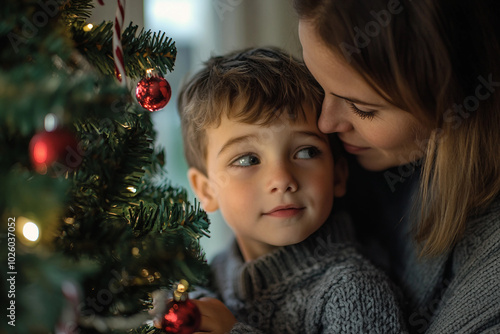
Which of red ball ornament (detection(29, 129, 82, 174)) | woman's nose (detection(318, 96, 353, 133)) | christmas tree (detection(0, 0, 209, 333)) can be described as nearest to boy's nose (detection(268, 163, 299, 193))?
woman's nose (detection(318, 96, 353, 133))

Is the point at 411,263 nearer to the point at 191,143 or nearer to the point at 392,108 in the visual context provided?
the point at 392,108

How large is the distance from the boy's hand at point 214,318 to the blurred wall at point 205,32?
0.56 metres

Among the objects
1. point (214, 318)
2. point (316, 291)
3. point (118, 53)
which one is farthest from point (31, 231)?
point (316, 291)

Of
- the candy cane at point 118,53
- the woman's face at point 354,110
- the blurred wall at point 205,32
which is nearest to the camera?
the candy cane at point 118,53

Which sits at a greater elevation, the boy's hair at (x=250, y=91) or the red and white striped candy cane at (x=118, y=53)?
the boy's hair at (x=250, y=91)

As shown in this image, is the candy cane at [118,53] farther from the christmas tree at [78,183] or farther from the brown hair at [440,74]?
the brown hair at [440,74]

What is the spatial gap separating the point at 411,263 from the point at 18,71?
0.92 metres

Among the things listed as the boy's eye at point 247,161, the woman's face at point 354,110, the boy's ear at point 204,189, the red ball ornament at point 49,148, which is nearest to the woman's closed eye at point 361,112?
the woman's face at point 354,110

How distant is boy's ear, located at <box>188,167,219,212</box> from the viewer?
1078mm

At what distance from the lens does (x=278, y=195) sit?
3.03 feet

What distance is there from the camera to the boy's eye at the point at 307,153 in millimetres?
964

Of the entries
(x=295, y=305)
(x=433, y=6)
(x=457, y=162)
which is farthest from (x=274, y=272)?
(x=433, y=6)

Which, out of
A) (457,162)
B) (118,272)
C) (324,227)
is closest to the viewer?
(118,272)

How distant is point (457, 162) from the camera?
90cm
